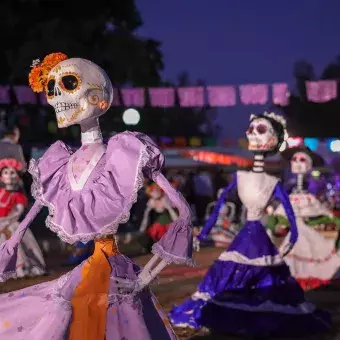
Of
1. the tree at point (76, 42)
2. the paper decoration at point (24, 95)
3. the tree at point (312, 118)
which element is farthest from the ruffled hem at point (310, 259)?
the tree at point (312, 118)

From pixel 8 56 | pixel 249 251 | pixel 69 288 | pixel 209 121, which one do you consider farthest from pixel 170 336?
pixel 209 121

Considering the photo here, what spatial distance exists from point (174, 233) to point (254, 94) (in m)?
12.8

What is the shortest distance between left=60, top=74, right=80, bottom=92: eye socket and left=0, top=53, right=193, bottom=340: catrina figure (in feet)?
1.28

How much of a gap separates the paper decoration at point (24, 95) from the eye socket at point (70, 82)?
13.0 m

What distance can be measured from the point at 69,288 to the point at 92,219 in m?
0.37

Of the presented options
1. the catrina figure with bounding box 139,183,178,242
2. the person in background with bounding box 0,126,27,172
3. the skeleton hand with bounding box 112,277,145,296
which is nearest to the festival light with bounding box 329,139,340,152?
the catrina figure with bounding box 139,183,178,242

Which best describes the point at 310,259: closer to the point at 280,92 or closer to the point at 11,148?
the point at 11,148

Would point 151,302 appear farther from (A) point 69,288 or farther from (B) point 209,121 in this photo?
(B) point 209,121

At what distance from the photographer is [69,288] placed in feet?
12.4

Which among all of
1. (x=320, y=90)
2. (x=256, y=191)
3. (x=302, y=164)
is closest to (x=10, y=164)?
(x=302, y=164)

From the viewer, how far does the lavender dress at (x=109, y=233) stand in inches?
147

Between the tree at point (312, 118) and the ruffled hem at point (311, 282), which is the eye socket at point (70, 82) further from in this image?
the tree at point (312, 118)

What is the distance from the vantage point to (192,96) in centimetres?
1700

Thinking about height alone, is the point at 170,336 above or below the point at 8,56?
below
